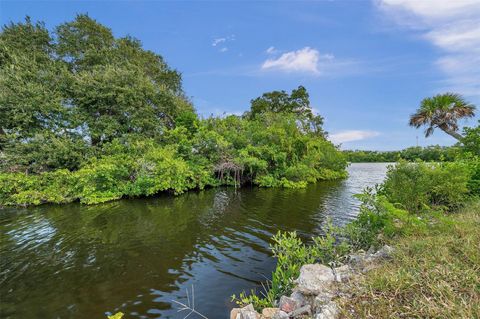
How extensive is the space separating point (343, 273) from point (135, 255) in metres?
5.52

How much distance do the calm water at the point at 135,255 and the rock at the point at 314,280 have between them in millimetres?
1569

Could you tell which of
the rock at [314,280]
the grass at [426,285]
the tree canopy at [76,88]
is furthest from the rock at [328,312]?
the tree canopy at [76,88]

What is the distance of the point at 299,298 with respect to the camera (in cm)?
→ 362

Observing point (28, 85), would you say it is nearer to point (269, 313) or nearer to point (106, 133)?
point (106, 133)

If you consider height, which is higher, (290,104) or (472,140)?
(290,104)

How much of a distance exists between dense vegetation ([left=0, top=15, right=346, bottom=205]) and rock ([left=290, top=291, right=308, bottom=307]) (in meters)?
12.3

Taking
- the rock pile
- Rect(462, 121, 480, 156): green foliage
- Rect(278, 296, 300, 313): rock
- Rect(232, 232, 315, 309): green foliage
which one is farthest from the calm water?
Rect(462, 121, 480, 156): green foliage

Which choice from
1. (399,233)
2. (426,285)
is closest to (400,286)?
(426,285)

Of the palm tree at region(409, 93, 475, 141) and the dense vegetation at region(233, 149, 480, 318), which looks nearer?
the dense vegetation at region(233, 149, 480, 318)

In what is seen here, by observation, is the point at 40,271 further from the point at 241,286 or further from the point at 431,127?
the point at 431,127

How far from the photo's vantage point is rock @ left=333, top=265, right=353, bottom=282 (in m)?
3.75

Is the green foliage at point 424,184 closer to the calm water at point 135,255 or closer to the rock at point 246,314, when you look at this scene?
the calm water at point 135,255

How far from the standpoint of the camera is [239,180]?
1997 centimetres

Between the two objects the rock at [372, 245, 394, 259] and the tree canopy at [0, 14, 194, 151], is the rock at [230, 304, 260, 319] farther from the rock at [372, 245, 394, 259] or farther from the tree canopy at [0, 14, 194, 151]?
the tree canopy at [0, 14, 194, 151]
